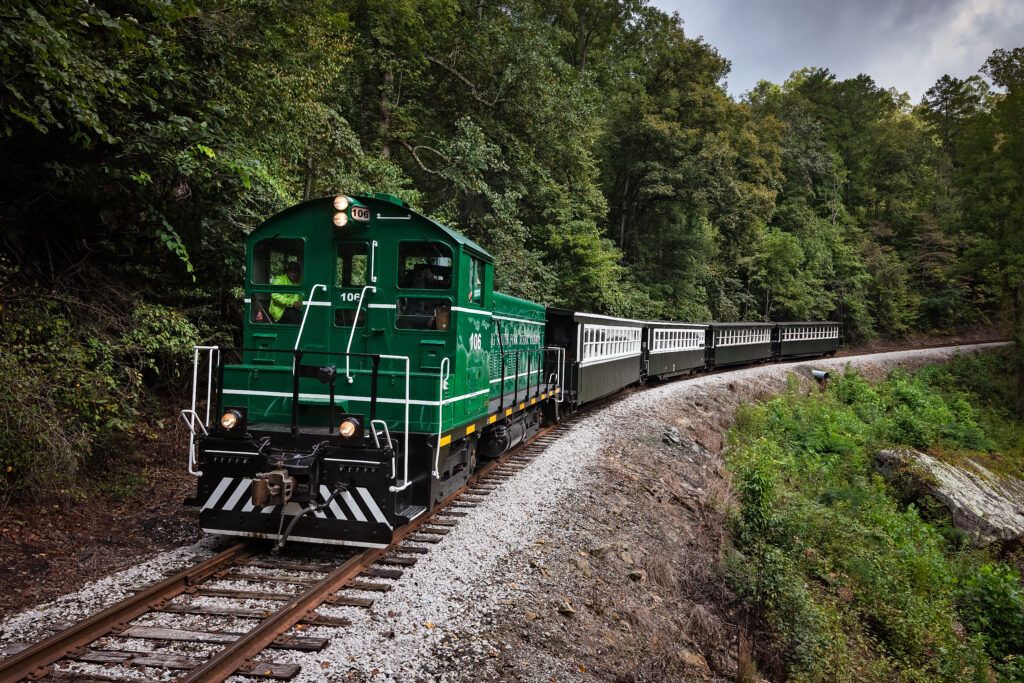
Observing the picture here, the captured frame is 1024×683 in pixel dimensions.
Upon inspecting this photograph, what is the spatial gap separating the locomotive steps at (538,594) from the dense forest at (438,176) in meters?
3.86

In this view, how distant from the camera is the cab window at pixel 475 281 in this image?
7.11 m

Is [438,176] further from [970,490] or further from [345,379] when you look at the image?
[970,490]

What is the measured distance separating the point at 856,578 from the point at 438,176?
50.7 ft

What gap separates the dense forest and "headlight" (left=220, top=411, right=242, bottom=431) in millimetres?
1934

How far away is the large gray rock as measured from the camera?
43.3 ft

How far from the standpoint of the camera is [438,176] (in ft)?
65.1

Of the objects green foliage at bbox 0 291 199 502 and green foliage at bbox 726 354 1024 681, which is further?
green foliage at bbox 726 354 1024 681

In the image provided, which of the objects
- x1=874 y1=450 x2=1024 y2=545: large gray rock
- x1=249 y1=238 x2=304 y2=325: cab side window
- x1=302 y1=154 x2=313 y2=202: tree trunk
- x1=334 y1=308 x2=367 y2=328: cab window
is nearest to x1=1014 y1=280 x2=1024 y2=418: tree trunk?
x1=874 y1=450 x2=1024 y2=545: large gray rock

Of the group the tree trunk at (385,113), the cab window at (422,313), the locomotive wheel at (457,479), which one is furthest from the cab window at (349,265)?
the tree trunk at (385,113)

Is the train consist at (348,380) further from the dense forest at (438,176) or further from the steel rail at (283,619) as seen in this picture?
the dense forest at (438,176)

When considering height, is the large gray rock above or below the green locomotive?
below

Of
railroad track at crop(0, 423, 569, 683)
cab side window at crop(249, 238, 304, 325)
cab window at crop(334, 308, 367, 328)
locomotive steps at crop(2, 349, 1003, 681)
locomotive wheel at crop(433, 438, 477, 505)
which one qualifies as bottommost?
locomotive steps at crop(2, 349, 1003, 681)

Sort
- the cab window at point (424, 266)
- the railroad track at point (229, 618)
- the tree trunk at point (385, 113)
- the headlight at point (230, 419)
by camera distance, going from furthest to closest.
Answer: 1. the tree trunk at point (385, 113)
2. the cab window at point (424, 266)
3. the headlight at point (230, 419)
4. the railroad track at point (229, 618)

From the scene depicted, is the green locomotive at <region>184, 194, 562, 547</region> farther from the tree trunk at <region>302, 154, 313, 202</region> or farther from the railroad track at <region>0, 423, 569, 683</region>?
the tree trunk at <region>302, 154, 313, 202</region>
